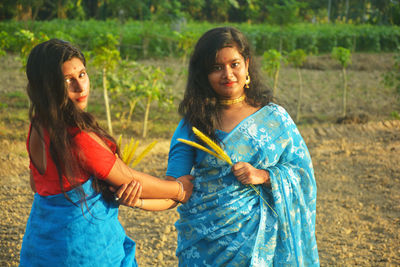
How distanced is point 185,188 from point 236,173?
0.25 metres

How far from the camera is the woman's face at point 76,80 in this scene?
167cm

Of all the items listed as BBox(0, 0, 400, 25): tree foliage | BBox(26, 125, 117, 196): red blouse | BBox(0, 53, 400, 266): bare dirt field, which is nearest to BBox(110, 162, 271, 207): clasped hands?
BBox(26, 125, 117, 196): red blouse

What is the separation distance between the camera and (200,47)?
6.79 feet

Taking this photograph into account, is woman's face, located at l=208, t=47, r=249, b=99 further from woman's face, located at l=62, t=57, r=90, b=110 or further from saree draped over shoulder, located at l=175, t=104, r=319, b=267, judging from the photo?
woman's face, located at l=62, t=57, r=90, b=110

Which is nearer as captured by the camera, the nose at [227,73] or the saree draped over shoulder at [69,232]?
the saree draped over shoulder at [69,232]

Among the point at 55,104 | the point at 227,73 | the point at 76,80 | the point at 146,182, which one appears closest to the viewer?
the point at 55,104

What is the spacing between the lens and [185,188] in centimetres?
203

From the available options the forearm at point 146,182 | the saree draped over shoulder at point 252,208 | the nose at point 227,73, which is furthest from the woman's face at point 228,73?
the forearm at point 146,182

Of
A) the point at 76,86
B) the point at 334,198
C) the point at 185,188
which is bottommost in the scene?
the point at 334,198

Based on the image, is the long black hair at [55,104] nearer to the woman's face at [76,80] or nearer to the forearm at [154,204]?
the woman's face at [76,80]

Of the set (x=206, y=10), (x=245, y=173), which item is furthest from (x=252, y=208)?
(x=206, y=10)

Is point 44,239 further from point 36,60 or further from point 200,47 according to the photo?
point 200,47

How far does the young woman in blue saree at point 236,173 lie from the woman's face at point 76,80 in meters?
0.55

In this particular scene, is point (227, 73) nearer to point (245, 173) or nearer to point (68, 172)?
point (245, 173)
